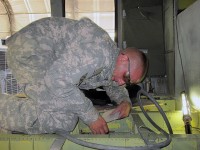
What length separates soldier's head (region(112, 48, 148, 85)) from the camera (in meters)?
1.57

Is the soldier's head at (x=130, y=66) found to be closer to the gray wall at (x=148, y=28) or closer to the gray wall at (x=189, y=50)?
the gray wall at (x=189, y=50)

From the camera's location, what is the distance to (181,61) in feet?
10.4

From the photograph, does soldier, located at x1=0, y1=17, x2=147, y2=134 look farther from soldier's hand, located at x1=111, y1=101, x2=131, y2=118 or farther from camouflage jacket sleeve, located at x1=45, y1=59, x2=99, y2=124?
soldier's hand, located at x1=111, y1=101, x2=131, y2=118

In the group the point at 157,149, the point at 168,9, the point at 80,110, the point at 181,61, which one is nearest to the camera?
the point at 157,149

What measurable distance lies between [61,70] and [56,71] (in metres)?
0.04

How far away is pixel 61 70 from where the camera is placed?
152 cm

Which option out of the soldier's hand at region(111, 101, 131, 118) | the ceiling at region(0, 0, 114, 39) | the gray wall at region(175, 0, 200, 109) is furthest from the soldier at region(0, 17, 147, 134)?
the ceiling at region(0, 0, 114, 39)

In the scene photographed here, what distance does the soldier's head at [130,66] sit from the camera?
61.7 inches

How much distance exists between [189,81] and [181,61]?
1.35 ft

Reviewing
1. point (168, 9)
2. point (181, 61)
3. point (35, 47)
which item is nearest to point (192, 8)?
point (181, 61)

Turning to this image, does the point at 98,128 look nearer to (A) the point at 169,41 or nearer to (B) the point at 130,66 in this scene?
(B) the point at 130,66

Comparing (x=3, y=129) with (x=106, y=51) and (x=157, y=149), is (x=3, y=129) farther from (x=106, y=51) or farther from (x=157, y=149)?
(x=157, y=149)

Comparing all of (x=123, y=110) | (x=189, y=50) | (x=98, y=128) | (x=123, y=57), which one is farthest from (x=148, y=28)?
(x=98, y=128)

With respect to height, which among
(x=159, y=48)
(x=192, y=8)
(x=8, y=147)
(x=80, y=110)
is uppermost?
(x=192, y=8)
